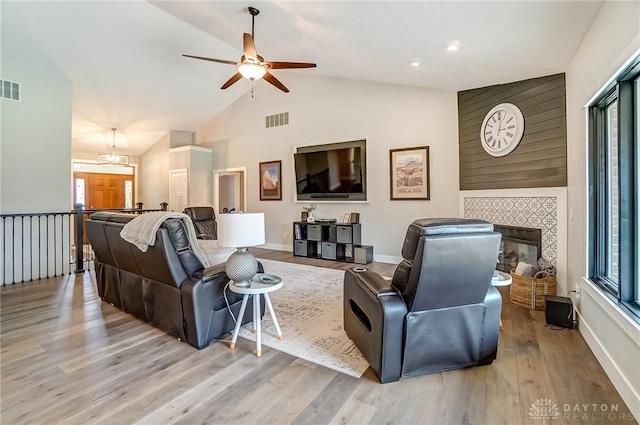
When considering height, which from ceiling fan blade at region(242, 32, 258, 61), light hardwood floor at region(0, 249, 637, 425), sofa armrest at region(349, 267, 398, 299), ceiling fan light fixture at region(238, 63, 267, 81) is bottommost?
light hardwood floor at region(0, 249, 637, 425)

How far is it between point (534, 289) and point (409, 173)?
2.72 m

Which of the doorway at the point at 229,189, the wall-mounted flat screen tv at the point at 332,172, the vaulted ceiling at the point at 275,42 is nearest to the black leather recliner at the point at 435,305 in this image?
the vaulted ceiling at the point at 275,42

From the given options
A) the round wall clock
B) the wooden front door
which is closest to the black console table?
the round wall clock

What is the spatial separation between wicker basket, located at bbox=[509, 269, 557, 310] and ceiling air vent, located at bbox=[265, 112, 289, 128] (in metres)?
5.47

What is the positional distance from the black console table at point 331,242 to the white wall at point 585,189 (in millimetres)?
3153

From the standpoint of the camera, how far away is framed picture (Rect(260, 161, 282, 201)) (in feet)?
23.7

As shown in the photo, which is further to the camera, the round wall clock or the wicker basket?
the round wall clock

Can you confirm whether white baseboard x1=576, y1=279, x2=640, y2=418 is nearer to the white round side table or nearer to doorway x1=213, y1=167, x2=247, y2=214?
the white round side table

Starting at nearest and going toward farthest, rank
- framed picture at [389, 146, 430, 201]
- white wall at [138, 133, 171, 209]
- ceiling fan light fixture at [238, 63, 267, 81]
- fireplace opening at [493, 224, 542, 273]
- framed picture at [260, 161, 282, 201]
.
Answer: ceiling fan light fixture at [238, 63, 267, 81]
fireplace opening at [493, 224, 542, 273]
framed picture at [389, 146, 430, 201]
framed picture at [260, 161, 282, 201]
white wall at [138, 133, 171, 209]

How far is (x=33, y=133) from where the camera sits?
15.8 feet

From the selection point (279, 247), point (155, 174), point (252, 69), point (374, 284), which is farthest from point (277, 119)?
point (374, 284)

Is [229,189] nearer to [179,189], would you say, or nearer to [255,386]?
[179,189]

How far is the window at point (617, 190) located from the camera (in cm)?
200

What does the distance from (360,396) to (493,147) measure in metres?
3.79
